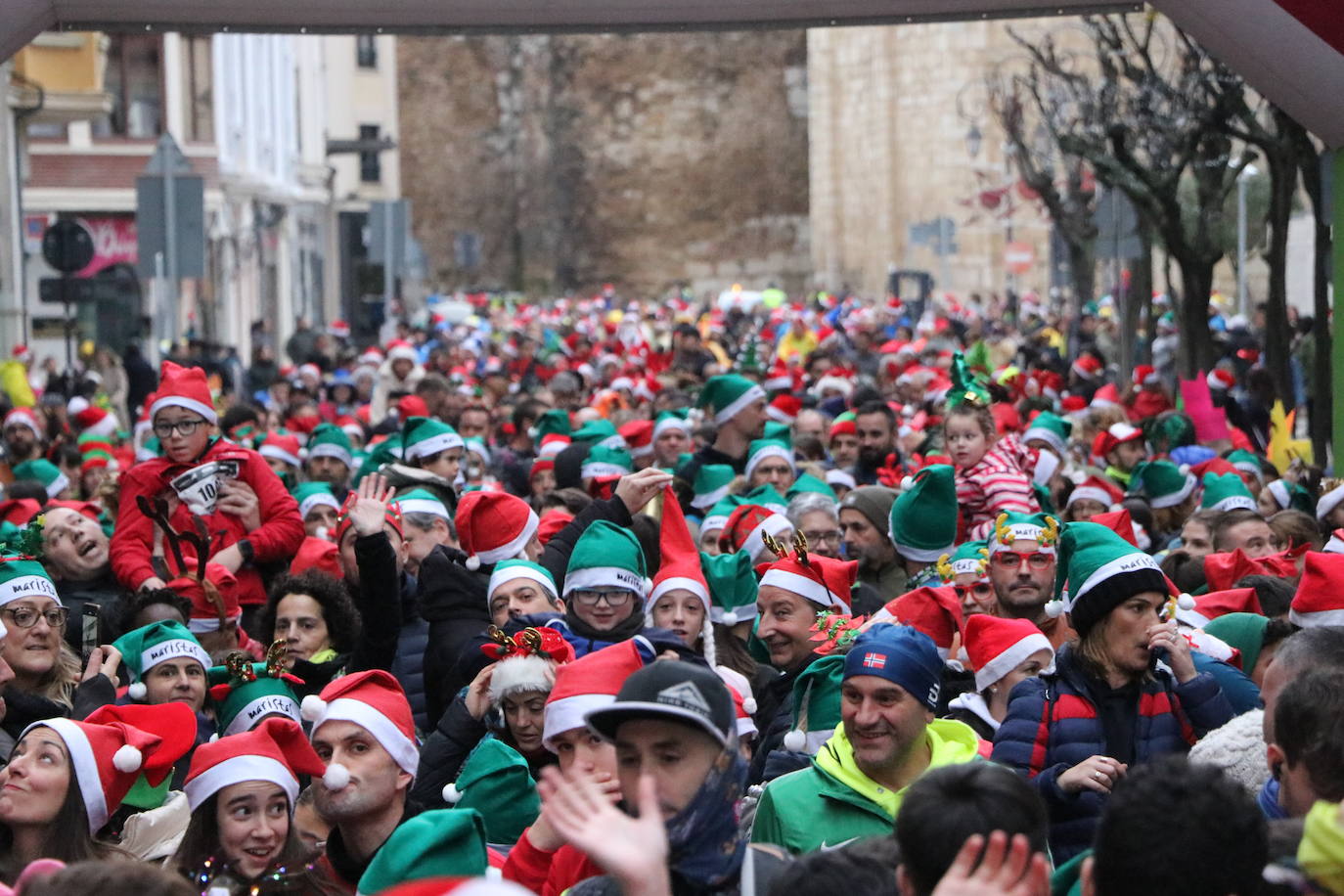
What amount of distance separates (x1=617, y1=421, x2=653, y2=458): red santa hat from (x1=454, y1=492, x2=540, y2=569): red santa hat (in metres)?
4.44

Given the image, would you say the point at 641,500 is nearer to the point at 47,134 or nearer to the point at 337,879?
the point at 337,879

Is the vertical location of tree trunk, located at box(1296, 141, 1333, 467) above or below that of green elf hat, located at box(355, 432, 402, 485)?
above

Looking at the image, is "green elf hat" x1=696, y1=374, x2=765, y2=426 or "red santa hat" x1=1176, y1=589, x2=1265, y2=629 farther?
"green elf hat" x1=696, y1=374, x2=765, y2=426

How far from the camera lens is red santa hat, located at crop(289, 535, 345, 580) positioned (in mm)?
8703

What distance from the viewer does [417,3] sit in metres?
9.88


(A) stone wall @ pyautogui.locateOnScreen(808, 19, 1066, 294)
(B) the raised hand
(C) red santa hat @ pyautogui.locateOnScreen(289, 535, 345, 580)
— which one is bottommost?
(C) red santa hat @ pyautogui.locateOnScreen(289, 535, 345, 580)

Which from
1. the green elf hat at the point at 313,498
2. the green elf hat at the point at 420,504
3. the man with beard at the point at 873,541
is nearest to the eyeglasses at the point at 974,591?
the man with beard at the point at 873,541

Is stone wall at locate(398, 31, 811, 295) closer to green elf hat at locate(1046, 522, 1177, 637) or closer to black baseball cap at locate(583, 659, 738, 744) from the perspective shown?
green elf hat at locate(1046, 522, 1177, 637)

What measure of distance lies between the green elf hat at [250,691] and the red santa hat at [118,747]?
2.51ft

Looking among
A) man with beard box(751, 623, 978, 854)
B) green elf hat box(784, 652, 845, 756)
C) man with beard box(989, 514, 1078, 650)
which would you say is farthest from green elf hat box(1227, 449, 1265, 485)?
man with beard box(751, 623, 978, 854)

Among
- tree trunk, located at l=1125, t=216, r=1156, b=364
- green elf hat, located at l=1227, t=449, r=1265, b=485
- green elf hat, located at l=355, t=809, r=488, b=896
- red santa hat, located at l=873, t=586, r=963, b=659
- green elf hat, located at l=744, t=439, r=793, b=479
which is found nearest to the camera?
green elf hat, located at l=355, t=809, r=488, b=896

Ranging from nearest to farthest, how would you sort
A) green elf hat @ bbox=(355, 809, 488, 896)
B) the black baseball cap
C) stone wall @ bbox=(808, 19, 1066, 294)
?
the black baseball cap
green elf hat @ bbox=(355, 809, 488, 896)
stone wall @ bbox=(808, 19, 1066, 294)

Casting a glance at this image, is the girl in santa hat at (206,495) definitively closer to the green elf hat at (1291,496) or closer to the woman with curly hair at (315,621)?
the woman with curly hair at (315,621)

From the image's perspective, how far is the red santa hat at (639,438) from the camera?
42.0 ft
